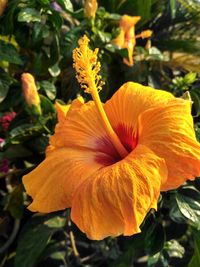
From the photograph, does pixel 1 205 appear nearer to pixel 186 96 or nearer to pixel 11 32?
pixel 11 32

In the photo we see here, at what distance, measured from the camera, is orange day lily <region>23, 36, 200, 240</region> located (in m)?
0.95

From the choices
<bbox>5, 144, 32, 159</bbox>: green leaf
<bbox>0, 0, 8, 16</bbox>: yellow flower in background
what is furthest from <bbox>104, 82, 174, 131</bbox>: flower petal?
<bbox>5, 144, 32, 159</bbox>: green leaf

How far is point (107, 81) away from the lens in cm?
162

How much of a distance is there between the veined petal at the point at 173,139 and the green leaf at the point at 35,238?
0.64 metres

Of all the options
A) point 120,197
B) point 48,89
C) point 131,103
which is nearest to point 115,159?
point 131,103

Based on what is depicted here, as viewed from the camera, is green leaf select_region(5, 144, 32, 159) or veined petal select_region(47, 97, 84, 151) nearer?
veined petal select_region(47, 97, 84, 151)

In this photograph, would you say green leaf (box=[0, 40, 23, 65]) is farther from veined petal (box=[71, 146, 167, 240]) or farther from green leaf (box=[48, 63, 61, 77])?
veined petal (box=[71, 146, 167, 240])

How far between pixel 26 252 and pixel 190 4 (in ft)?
3.08

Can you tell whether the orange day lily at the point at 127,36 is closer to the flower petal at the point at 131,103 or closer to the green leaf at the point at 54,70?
the green leaf at the point at 54,70

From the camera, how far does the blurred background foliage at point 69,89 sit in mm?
1412

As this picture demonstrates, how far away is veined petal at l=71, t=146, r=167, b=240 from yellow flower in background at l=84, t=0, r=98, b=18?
567mm

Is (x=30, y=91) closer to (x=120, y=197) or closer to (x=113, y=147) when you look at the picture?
(x=113, y=147)

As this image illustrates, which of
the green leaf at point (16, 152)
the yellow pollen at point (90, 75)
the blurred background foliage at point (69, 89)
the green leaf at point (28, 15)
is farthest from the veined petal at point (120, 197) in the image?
the green leaf at point (16, 152)

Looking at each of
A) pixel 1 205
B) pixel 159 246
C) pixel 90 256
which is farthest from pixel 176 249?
pixel 1 205
